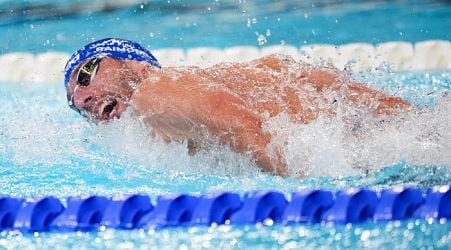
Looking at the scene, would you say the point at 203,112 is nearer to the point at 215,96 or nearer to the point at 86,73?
the point at 215,96

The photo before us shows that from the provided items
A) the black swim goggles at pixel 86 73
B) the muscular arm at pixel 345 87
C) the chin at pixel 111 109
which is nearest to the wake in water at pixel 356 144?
the muscular arm at pixel 345 87

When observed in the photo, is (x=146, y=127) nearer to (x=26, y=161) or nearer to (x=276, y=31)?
(x=26, y=161)

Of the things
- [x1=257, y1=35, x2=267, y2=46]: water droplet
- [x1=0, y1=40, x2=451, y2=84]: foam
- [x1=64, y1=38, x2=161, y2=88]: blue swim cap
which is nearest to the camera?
[x1=64, y1=38, x2=161, y2=88]: blue swim cap

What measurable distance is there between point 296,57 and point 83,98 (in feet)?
8.03

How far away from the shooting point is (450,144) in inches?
88.6

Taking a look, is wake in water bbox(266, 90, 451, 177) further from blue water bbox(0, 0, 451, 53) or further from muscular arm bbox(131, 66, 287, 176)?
blue water bbox(0, 0, 451, 53)

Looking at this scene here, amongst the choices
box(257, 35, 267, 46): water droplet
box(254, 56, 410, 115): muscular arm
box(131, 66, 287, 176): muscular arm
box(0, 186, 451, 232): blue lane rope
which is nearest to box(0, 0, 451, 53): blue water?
box(257, 35, 267, 46): water droplet

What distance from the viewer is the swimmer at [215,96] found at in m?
2.17

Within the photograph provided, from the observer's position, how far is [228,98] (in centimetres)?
219

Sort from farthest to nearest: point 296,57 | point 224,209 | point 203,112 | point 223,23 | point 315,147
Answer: point 223,23 → point 296,57 → point 315,147 → point 203,112 → point 224,209

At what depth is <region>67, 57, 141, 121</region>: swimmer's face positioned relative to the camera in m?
2.45

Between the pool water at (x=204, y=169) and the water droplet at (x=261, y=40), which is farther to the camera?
the water droplet at (x=261, y=40)

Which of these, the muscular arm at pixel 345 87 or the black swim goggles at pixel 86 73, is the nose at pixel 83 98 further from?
the muscular arm at pixel 345 87

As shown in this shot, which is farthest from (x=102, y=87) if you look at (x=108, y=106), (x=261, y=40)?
(x=261, y=40)
